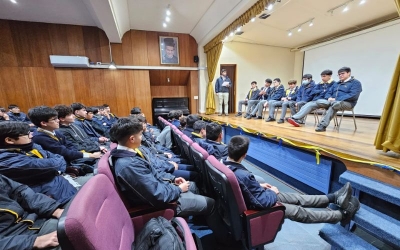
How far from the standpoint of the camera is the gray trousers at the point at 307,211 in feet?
4.03

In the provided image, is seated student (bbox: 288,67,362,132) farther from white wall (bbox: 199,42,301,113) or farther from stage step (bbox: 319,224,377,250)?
white wall (bbox: 199,42,301,113)

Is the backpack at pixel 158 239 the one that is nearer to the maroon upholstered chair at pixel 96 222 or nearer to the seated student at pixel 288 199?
the maroon upholstered chair at pixel 96 222

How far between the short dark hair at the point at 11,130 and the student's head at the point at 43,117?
0.49 meters

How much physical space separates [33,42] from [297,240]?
7029 mm

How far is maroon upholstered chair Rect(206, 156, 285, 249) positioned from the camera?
1.02m

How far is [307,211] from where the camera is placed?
1257 millimetres

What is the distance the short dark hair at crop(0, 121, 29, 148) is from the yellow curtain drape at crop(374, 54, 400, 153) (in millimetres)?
2810

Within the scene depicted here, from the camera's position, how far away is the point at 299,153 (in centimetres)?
208

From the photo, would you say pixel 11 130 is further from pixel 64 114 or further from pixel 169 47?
pixel 169 47

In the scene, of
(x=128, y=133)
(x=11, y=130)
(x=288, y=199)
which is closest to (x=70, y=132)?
(x=11, y=130)

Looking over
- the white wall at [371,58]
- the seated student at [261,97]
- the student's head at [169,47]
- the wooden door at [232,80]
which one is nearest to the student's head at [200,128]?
the seated student at [261,97]

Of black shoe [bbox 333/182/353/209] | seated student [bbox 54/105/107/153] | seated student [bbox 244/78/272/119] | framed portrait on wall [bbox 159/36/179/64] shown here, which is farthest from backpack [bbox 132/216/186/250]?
framed portrait on wall [bbox 159/36/179/64]

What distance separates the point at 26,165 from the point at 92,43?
210 inches

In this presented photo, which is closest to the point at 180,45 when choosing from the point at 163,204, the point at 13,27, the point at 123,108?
the point at 123,108
